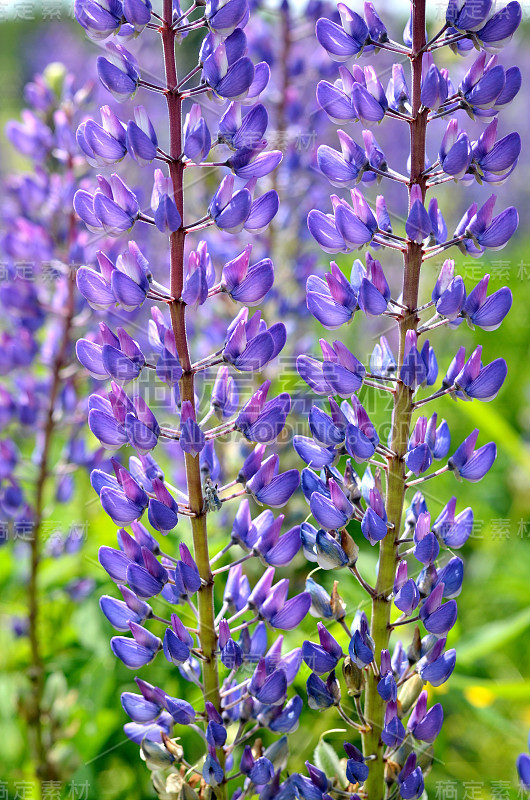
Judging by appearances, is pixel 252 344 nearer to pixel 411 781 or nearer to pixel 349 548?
pixel 349 548

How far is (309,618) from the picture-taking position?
1990mm

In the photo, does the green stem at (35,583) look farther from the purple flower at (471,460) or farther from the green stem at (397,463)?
the purple flower at (471,460)

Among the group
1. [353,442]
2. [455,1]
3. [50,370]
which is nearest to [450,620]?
[353,442]

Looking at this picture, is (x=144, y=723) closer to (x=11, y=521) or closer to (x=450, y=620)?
(x=450, y=620)

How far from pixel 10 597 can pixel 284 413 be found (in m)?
2.12

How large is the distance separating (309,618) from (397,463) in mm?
868

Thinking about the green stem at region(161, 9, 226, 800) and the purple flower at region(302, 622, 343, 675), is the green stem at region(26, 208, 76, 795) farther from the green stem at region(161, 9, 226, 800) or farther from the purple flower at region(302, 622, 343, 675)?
the purple flower at region(302, 622, 343, 675)

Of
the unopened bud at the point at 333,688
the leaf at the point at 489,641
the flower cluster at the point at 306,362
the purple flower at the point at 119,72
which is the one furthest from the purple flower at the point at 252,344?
the leaf at the point at 489,641

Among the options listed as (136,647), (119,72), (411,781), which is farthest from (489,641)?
(119,72)

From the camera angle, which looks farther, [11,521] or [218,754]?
[11,521]

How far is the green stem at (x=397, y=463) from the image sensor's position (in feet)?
3.90

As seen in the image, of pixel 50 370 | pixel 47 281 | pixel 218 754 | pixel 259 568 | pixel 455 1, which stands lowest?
pixel 259 568

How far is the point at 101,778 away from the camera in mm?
2297

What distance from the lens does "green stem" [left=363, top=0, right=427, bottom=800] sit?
3.90 feet
